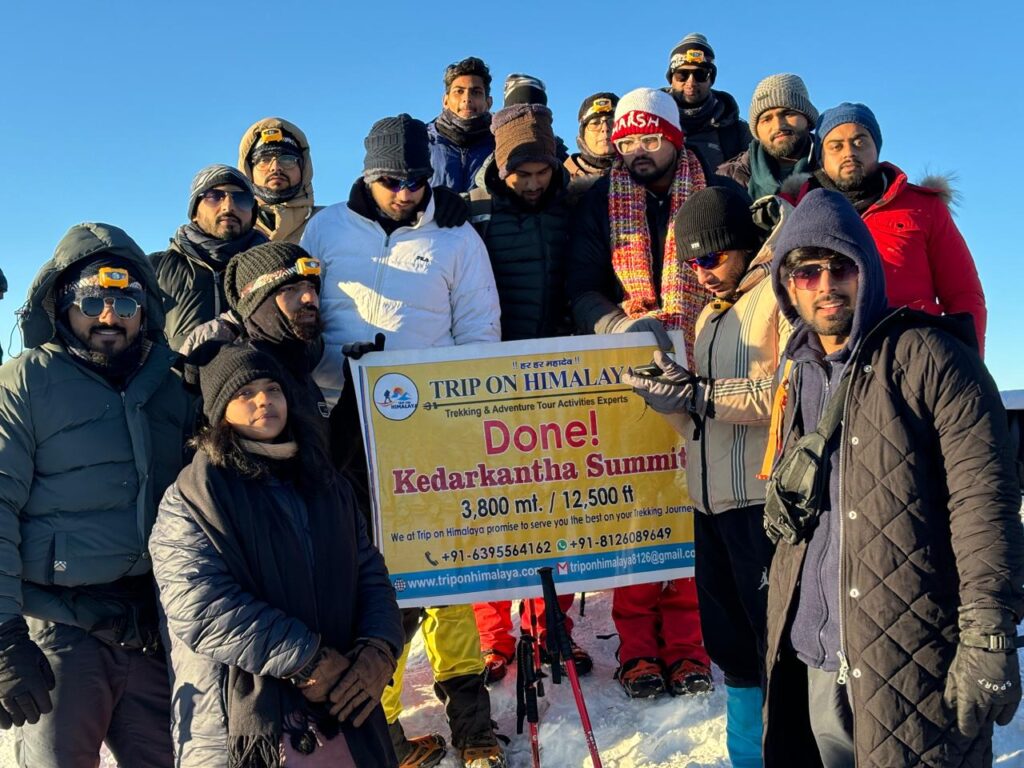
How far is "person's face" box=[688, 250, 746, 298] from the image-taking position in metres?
4.05

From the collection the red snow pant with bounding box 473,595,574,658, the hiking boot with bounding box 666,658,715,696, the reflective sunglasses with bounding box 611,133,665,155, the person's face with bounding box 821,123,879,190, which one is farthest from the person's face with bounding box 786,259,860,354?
the red snow pant with bounding box 473,595,574,658

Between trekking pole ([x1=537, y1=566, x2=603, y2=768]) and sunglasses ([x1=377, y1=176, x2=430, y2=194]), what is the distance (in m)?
2.16

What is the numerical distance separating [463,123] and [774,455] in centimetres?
421

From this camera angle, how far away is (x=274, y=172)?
5.87 metres

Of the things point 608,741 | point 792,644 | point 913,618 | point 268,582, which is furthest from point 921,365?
point 608,741

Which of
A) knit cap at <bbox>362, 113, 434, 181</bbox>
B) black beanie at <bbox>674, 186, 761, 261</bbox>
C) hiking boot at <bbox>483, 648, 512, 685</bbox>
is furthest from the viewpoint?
hiking boot at <bbox>483, 648, 512, 685</bbox>

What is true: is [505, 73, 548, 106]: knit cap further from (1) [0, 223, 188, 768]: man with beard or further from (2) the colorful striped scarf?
(1) [0, 223, 188, 768]: man with beard

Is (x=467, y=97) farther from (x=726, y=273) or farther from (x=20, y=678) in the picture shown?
(x=20, y=678)

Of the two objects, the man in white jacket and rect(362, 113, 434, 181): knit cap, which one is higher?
rect(362, 113, 434, 181): knit cap

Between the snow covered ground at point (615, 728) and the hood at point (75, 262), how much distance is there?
9.63 feet

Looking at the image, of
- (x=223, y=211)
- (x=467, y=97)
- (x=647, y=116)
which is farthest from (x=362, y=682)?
(x=467, y=97)

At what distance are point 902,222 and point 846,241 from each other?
5.87 ft

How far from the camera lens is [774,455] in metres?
3.35

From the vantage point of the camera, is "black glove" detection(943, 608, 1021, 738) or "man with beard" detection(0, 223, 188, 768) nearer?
"black glove" detection(943, 608, 1021, 738)
